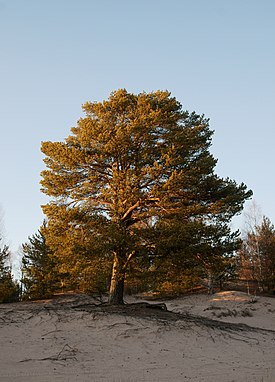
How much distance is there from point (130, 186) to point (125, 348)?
693 centimetres

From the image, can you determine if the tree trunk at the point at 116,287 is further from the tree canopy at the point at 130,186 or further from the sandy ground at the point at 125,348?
the sandy ground at the point at 125,348

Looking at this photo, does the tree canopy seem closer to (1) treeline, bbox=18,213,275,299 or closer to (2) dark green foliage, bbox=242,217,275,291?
(1) treeline, bbox=18,213,275,299

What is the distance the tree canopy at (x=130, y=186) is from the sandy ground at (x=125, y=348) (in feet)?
9.42

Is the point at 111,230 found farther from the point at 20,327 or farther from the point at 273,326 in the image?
the point at 273,326

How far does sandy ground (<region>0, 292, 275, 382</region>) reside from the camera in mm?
7801

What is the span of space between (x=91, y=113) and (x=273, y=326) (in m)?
16.1

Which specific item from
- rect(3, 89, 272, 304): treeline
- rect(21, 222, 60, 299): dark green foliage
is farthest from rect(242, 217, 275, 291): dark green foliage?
rect(3, 89, 272, 304): treeline

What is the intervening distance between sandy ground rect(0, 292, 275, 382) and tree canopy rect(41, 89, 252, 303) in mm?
2872

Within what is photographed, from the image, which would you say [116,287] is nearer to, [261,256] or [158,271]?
[158,271]

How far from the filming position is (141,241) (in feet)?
49.9

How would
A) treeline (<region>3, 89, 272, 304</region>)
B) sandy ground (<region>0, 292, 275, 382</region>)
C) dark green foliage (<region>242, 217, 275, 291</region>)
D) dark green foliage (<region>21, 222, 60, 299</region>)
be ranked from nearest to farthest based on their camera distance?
sandy ground (<region>0, 292, 275, 382</region>) → treeline (<region>3, 89, 272, 304</region>) → dark green foliage (<region>21, 222, 60, 299</region>) → dark green foliage (<region>242, 217, 275, 291</region>)

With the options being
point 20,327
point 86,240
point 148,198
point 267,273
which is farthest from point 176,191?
point 267,273

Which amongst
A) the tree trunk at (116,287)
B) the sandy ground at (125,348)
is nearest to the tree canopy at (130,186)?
the tree trunk at (116,287)

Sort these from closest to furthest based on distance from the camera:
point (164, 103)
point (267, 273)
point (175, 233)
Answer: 1. point (175, 233)
2. point (164, 103)
3. point (267, 273)
